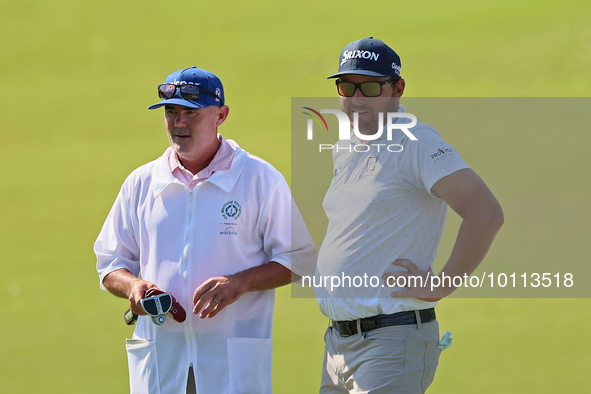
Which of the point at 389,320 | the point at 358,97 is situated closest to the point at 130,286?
the point at 389,320

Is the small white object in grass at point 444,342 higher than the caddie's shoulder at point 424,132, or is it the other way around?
the caddie's shoulder at point 424,132

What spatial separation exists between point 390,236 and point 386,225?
4 centimetres

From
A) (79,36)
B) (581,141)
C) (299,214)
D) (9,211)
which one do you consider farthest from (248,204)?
(79,36)

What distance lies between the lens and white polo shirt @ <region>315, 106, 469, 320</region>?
2098 millimetres

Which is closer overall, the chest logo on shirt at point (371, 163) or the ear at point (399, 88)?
the chest logo on shirt at point (371, 163)

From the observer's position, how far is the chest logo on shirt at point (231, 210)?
8.30 ft

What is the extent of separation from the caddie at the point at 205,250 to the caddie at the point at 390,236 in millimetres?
367

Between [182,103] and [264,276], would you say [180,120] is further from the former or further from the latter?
[264,276]

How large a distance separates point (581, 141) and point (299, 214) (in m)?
2.74

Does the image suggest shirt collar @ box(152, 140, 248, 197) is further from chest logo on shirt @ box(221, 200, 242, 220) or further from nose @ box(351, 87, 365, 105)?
nose @ box(351, 87, 365, 105)

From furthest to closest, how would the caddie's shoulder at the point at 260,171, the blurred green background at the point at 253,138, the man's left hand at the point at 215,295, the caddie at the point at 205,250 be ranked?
the blurred green background at the point at 253,138, the caddie's shoulder at the point at 260,171, the caddie at the point at 205,250, the man's left hand at the point at 215,295

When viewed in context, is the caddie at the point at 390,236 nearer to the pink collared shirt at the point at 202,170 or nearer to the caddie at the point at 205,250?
the caddie at the point at 205,250

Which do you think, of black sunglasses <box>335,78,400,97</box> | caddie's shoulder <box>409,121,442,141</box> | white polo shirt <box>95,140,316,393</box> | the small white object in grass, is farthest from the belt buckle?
black sunglasses <box>335,78,400,97</box>

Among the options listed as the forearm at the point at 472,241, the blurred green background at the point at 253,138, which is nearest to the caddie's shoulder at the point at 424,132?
the forearm at the point at 472,241
